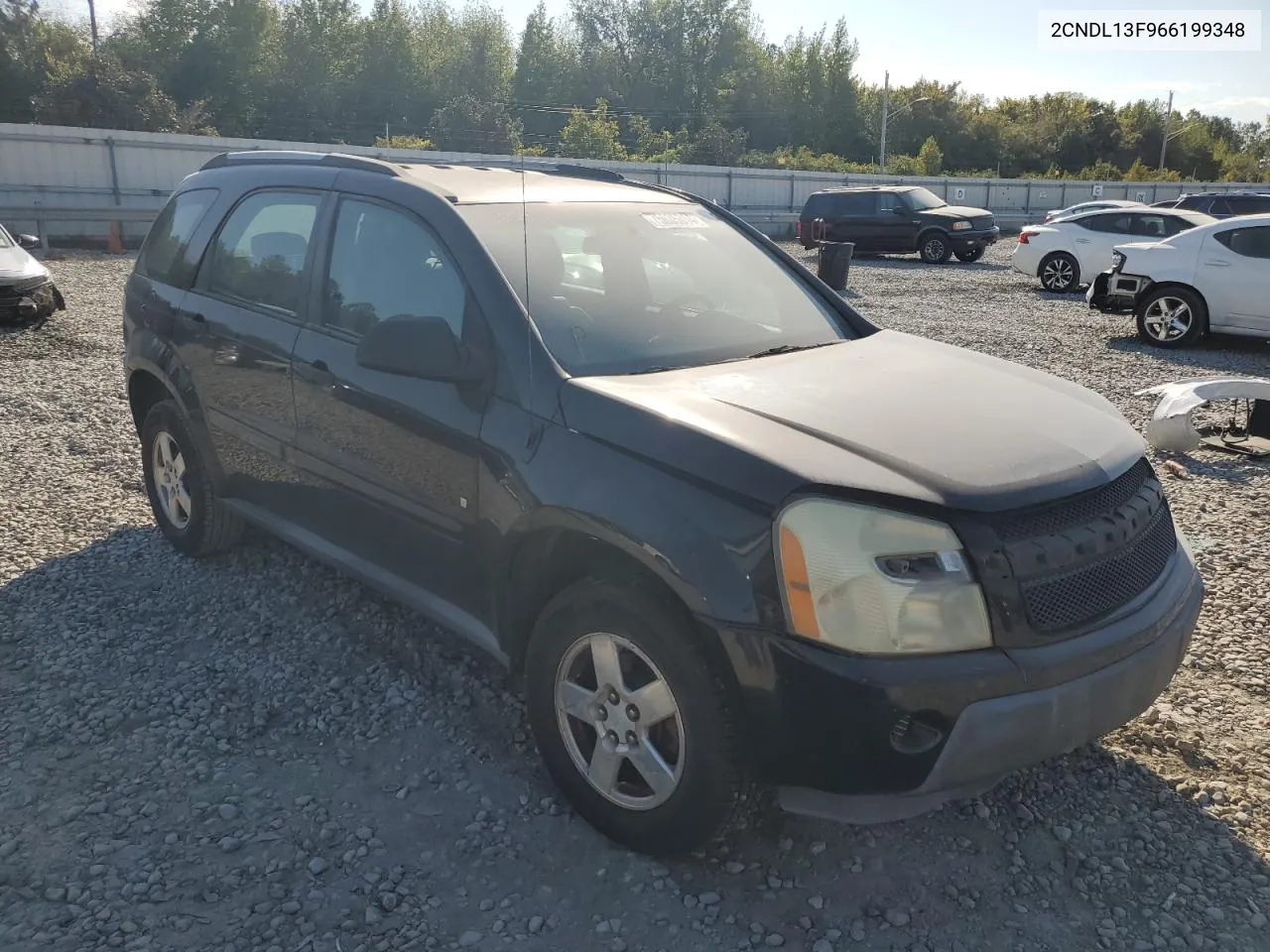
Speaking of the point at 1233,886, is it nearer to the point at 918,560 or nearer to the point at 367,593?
the point at 918,560

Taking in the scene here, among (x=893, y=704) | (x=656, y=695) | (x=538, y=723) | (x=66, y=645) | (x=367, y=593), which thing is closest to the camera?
(x=893, y=704)

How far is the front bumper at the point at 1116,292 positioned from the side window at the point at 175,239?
432 inches

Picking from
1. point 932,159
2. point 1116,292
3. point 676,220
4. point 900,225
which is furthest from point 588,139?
point 676,220

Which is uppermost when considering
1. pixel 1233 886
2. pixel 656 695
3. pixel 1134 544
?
pixel 1134 544

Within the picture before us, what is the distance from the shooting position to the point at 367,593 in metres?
4.61

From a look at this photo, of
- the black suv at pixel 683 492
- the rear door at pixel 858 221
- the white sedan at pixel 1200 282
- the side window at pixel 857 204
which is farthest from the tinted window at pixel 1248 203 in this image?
the black suv at pixel 683 492

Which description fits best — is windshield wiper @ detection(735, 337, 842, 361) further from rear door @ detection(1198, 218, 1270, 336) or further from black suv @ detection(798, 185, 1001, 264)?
black suv @ detection(798, 185, 1001, 264)

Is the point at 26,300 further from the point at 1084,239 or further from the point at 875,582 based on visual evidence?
the point at 1084,239

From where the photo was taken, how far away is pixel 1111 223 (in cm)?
1731

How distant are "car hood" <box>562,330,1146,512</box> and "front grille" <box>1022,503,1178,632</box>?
0.71 feet

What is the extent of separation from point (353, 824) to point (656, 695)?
1091 mm

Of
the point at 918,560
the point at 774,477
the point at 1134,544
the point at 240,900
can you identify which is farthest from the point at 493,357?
the point at 1134,544

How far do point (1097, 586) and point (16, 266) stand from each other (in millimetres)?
12606

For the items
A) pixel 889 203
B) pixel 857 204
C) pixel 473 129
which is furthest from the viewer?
pixel 473 129
